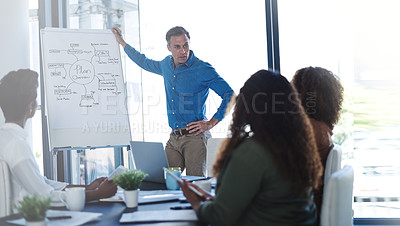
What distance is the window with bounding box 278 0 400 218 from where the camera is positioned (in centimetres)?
400

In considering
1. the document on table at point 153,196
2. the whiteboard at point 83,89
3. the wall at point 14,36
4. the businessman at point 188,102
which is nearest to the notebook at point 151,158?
the document on table at point 153,196

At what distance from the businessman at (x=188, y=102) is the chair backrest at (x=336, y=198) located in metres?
1.83

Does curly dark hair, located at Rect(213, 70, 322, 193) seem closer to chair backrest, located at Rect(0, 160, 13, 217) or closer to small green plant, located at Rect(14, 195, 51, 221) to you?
small green plant, located at Rect(14, 195, 51, 221)

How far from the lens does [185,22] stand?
4.76m

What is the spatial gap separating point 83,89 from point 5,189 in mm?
1897

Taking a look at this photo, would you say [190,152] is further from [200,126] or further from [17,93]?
[17,93]

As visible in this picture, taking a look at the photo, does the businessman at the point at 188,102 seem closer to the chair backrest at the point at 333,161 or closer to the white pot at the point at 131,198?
Result: the chair backrest at the point at 333,161

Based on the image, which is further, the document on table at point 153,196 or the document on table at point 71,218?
the document on table at point 153,196

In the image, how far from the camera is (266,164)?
1431mm

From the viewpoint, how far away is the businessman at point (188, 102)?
3490 millimetres

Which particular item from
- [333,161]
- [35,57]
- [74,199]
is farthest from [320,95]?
[35,57]

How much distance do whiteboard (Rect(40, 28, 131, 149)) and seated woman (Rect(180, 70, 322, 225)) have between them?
2.28 meters

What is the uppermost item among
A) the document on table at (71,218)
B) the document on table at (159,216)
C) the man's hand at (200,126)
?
the man's hand at (200,126)

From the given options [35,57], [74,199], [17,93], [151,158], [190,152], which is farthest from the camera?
[35,57]
